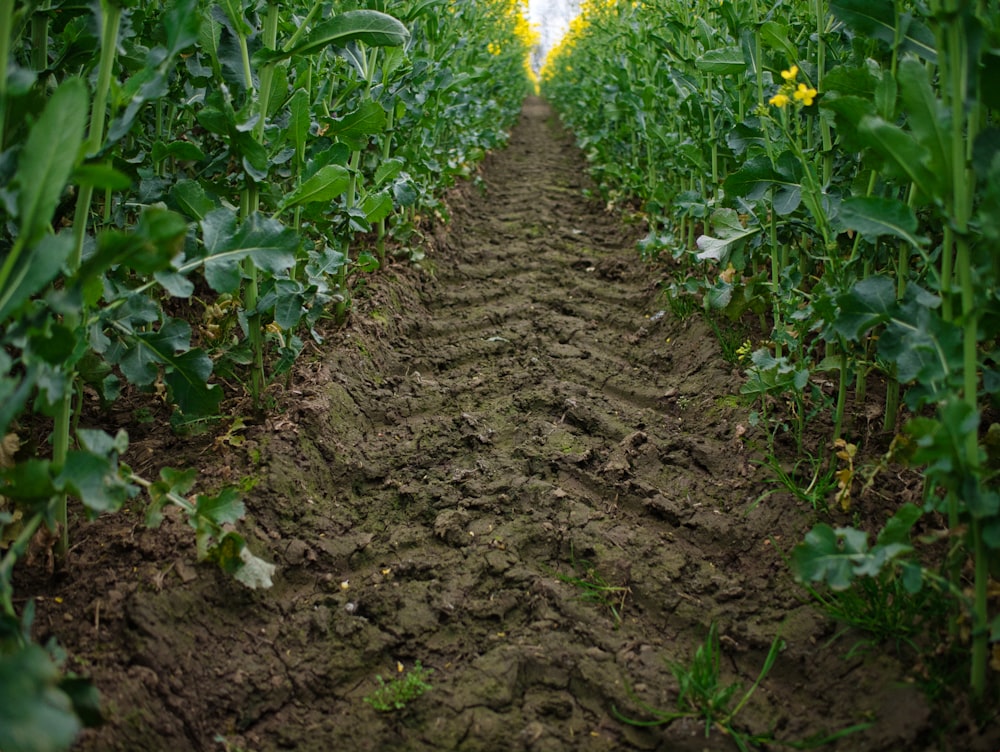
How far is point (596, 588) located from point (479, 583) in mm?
341

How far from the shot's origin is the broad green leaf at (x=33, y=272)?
1523mm

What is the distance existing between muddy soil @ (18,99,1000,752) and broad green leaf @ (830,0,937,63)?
1.32 m

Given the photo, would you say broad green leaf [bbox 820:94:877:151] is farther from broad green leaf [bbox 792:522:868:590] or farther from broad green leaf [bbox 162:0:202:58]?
broad green leaf [bbox 162:0:202:58]


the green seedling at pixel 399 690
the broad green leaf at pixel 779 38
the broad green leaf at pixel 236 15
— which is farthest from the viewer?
the broad green leaf at pixel 779 38

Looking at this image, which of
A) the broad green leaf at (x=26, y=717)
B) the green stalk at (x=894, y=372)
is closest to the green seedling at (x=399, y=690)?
the broad green leaf at (x=26, y=717)

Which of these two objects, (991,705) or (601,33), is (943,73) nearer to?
(991,705)

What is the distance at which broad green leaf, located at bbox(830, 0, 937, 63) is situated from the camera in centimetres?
221

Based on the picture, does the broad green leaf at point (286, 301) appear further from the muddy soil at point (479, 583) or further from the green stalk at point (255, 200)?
the muddy soil at point (479, 583)

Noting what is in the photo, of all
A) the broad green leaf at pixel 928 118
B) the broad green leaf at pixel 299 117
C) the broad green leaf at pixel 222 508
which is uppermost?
the broad green leaf at pixel 928 118

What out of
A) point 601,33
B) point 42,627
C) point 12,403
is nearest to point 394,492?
point 42,627

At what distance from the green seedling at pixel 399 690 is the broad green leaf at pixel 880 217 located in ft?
5.26

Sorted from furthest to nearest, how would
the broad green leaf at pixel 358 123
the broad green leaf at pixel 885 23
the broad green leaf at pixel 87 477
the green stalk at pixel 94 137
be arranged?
the broad green leaf at pixel 358 123, the broad green leaf at pixel 885 23, the green stalk at pixel 94 137, the broad green leaf at pixel 87 477

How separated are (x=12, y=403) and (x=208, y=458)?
49.7 inches

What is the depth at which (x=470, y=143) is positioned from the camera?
22.6 feet
